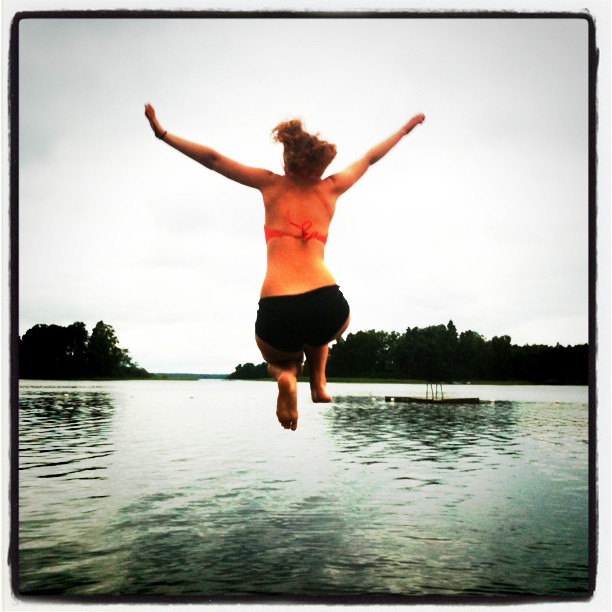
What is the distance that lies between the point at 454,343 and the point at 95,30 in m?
3.41

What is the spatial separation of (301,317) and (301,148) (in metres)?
0.54

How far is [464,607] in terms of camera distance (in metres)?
3.71

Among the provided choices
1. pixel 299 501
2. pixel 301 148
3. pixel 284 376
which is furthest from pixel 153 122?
pixel 299 501

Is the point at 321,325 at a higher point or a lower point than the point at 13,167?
lower

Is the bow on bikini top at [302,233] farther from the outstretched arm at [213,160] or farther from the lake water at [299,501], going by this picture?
the lake water at [299,501]

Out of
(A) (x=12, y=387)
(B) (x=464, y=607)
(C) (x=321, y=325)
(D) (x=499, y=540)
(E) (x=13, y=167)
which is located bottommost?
(D) (x=499, y=540)

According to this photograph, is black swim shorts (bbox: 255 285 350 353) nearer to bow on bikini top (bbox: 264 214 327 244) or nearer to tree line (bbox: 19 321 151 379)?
bow on bikini top (bbox: 264 214 327 244)

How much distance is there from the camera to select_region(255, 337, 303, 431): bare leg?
8.37 ft

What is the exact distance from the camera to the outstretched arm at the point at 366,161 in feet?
8.56

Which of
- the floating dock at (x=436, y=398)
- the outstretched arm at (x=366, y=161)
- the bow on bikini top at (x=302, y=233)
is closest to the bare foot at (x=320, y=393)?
the bow on bikini top at (x=302, y=233)

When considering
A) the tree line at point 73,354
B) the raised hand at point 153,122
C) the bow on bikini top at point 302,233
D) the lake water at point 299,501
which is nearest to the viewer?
the raised hand at point 153,122

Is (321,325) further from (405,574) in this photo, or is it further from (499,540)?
(499,540)

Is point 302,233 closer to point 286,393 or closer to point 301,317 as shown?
point 301,317

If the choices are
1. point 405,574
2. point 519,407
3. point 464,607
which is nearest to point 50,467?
point 405,574
